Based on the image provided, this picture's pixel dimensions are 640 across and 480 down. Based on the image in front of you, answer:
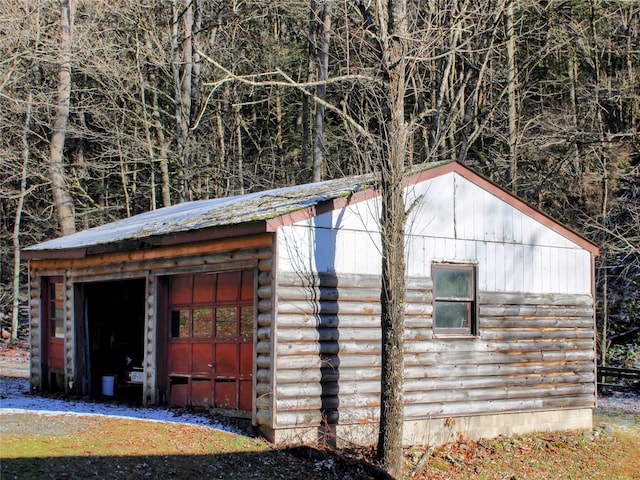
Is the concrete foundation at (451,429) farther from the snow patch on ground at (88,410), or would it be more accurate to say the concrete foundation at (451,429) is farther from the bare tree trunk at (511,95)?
the bare tree trunk at (511,95)

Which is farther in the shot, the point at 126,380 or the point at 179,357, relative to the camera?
the point at 126,380

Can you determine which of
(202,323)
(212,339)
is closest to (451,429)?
(212,339)

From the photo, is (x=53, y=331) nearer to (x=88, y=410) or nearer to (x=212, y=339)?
(x=88, y=410)

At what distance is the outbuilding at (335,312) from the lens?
11891 mm

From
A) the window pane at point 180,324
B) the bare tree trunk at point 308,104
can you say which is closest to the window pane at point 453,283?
the window pane at point 180,324

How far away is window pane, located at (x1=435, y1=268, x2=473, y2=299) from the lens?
45.0 feet

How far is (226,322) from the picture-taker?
1338 cm

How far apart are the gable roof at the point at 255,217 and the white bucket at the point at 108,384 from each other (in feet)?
8.58

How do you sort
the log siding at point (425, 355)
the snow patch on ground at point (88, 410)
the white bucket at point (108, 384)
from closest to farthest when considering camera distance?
1. the log siding at point (425, 355)
2. the snow patch on ground at point (88, 410)
3. the white bucket at point (108, 384)

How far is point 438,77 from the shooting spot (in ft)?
91.5

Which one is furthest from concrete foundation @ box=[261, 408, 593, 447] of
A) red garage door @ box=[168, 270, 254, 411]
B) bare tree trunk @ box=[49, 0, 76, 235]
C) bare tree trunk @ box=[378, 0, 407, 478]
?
bare tree trunk @ box=[49, 0, 76, 235]

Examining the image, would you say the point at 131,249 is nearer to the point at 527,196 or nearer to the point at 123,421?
the point at 123,421

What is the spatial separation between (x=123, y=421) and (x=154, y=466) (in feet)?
8.70

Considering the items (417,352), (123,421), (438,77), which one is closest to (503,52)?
(438,77)
